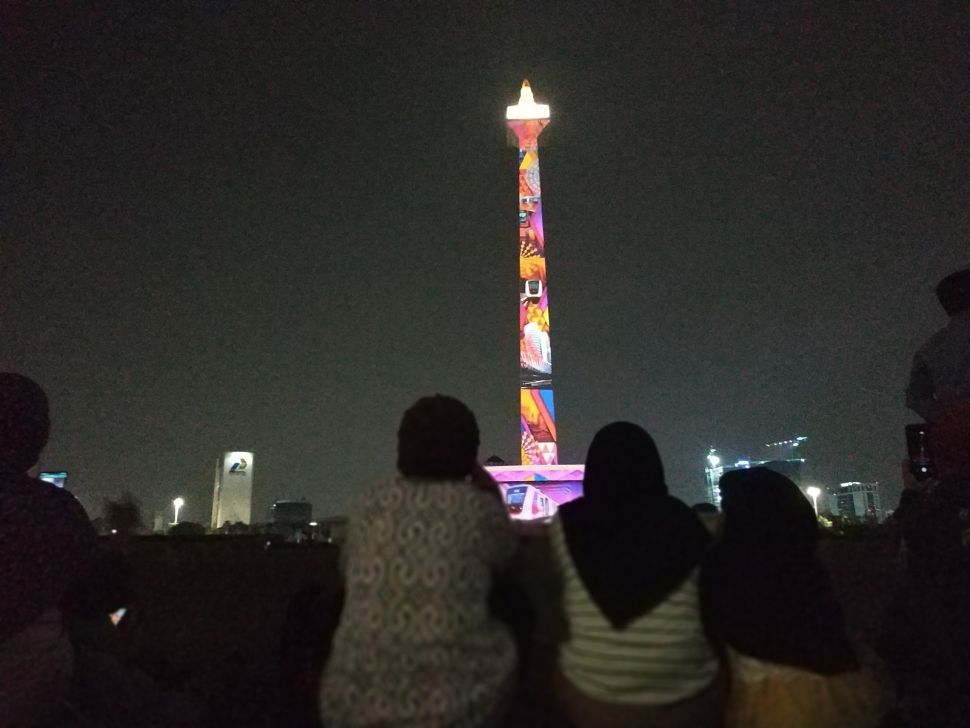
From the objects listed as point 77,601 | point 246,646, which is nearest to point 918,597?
point 246,646

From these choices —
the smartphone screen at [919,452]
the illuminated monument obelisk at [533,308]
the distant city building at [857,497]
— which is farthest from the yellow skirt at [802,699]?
the distant city building at [857,497]

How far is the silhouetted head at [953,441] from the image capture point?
292 cm

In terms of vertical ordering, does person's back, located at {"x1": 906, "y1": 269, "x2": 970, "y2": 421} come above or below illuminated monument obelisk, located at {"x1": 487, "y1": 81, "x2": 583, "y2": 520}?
below

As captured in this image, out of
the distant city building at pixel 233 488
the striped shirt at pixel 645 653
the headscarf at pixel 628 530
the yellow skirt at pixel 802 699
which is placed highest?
the distant city building at pixel 233 488

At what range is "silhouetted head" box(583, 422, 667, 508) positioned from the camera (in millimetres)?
2117

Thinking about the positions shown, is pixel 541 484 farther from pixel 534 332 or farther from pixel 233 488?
pixel 233 488

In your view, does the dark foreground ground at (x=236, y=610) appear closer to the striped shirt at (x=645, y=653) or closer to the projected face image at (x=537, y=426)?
the striped shirt at (x=645, y=653)

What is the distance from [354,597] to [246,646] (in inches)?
53.2

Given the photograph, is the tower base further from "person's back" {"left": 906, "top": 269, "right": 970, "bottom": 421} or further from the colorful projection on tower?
"person's back" {"left": 906, "top": 269, "right": 970, "bottom": 421}

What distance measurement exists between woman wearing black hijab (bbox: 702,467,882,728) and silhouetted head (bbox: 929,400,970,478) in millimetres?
1260

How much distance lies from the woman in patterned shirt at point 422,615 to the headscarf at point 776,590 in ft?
2.32

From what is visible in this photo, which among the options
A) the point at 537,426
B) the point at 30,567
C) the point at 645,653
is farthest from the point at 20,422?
the point at 537,426

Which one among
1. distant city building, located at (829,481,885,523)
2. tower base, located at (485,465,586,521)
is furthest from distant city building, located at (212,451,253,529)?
distant city building, located at (829,481,885,523)

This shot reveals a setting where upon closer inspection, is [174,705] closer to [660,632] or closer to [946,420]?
[660,632]
